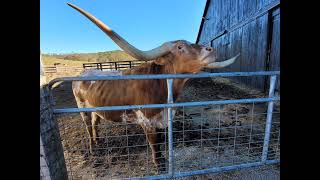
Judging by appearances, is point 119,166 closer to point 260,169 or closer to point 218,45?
point 260,169

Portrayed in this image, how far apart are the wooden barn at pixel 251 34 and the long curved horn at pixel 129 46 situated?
422 centimetres

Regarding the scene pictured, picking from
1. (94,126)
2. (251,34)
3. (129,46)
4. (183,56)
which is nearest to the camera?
(129,46)

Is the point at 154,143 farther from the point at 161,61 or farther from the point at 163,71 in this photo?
the point at 161,61

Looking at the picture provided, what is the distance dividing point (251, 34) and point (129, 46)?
874 centimetres

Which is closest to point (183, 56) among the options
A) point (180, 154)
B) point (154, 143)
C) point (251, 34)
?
point (154, 143)

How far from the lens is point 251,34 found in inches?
372

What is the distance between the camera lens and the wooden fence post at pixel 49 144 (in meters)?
1.74

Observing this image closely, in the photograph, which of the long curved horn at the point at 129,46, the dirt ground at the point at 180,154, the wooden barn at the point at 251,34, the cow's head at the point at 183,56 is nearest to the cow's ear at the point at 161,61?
the cow's head at the point at 183,56

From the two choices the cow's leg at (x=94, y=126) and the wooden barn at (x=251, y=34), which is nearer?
the cow's leg at (x=94, y=126)

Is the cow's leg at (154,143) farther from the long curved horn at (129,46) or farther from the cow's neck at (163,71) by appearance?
the long curved horn at (129,46)
